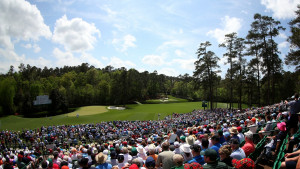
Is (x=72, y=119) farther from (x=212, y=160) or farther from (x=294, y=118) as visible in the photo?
(x=212, y=160)

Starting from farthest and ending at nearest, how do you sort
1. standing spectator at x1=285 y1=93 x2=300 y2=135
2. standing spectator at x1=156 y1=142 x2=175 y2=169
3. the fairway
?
the fairway < standing spectator at x1=285 y1=93 x2=300 y2=135 < standing spectator at x1=156 y1=142 x2=175 y2=169

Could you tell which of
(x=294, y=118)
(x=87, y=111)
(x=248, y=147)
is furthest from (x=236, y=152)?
(x=87, y=111)

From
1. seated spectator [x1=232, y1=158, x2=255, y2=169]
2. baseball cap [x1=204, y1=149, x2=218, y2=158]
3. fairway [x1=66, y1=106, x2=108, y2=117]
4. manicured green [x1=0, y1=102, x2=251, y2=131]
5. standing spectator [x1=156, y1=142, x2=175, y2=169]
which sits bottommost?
manicured green [x1=0, y1=102, x2=251, y2=131]

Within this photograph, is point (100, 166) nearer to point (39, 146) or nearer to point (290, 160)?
point (290, 160)

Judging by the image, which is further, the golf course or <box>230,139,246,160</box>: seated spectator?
the golf course

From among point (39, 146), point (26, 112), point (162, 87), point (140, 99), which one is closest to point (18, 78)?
point (26, 112)

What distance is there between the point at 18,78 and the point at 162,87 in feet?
265

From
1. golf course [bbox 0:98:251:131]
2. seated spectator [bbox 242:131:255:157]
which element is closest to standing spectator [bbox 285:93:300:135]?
seated spectator [bbox 242:131:255:157]

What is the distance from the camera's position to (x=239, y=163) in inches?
137

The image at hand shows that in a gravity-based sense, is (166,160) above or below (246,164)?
below

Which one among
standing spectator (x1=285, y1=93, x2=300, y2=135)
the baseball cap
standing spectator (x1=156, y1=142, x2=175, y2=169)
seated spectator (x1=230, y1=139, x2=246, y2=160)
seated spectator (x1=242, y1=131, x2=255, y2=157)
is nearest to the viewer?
the baseball cap

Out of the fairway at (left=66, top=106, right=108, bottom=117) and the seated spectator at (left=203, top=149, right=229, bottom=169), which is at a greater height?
the seated spectator at (left=203, top=149, right=229, bottom=169)

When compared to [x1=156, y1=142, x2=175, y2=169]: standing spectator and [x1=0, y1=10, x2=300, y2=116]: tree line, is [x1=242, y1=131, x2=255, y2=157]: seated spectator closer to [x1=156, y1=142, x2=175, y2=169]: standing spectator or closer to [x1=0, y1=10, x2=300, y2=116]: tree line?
[x1=156, y1=142, x2=175, y2=169]: standing spectator

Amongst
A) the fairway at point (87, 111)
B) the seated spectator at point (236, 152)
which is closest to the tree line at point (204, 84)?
the fairway at point (87, 111)
